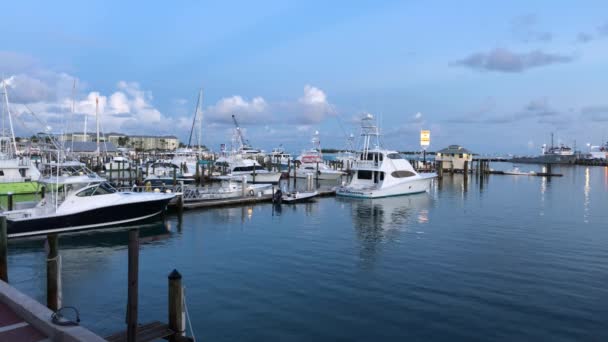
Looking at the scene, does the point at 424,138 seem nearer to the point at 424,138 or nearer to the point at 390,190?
the point at 424,138

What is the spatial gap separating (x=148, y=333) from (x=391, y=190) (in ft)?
125

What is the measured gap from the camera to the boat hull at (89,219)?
2242 centimetres

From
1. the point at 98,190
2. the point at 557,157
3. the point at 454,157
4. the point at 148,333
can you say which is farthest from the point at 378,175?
the point at 557,157

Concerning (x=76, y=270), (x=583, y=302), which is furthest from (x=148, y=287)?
(x=583, y=302)

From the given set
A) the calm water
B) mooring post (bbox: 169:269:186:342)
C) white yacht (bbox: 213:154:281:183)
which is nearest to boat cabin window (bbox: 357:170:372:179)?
the calm water

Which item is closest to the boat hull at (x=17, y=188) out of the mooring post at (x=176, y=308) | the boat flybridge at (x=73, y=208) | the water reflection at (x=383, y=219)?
the boat flybridge at (x=73, y=208)

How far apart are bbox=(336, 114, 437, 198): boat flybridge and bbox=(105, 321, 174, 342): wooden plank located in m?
35.3

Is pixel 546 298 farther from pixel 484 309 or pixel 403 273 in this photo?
pixel 403 273

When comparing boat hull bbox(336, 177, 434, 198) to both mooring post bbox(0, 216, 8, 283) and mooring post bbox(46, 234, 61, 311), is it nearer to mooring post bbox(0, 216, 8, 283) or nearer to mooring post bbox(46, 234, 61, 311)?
mooring post bbox(0, 216, 8, 283)

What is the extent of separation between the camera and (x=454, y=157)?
293ft

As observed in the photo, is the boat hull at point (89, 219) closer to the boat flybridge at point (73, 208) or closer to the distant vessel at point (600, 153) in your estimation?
the boat flybridge at point (73, 208)

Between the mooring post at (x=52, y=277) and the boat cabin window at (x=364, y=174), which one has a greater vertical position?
the boat cabin window at (x=364, y=174)

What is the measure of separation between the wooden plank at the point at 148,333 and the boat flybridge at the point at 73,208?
1677cm

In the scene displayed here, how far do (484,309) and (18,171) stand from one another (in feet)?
147
